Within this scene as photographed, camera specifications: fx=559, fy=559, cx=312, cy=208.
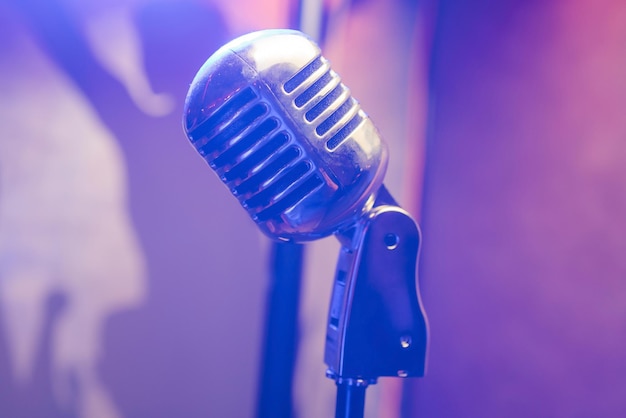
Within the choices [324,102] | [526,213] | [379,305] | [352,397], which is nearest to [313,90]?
[324,102]

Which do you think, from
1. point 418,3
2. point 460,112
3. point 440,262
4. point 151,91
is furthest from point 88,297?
point 418,3

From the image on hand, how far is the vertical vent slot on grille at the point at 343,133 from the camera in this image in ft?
2.03

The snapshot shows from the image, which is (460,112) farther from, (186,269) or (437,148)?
(186,269)

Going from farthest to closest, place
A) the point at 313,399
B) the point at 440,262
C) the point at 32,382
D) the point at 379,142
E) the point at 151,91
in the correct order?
Result: the point at 440,262 → the point at 313,399 → the point at 151,91 → the point at 32,382 → the point at 379,142

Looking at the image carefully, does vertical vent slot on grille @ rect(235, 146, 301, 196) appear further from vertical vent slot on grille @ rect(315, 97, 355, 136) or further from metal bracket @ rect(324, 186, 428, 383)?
metal bracket @ rect(324, 186, 428, 383)

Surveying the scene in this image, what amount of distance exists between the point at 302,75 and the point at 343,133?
0.08 meters

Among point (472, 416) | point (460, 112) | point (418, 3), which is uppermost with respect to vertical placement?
point (418, 3)

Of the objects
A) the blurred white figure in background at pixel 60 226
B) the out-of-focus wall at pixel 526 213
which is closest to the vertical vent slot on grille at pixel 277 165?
the blurred white figure in background at pixel 60 226

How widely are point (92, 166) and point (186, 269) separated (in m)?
0.23

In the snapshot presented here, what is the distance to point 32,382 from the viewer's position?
2.73 ft

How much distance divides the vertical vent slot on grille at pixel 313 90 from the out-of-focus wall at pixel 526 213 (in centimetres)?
64

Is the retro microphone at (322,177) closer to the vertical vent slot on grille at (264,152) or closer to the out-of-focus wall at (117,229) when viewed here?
the vertical vent slot on grille at (264,152)

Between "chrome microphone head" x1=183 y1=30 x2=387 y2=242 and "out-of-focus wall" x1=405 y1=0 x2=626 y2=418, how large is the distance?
579 mm

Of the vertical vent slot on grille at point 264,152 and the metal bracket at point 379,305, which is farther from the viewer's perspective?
the metal bracket at point 379,305
